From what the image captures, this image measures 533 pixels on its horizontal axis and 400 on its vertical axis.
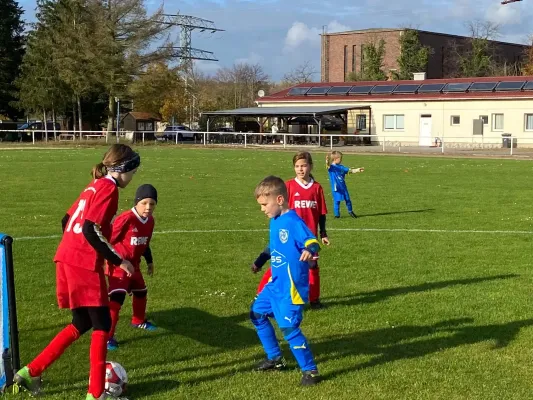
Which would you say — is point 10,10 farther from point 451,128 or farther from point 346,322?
point 346,322

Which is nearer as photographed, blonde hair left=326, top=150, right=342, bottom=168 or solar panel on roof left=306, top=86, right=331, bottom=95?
blonde hair left=326, top=150, right=342, bottom=168

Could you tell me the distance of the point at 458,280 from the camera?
356 inches

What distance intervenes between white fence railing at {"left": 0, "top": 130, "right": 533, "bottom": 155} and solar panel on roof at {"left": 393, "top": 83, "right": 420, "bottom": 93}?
12.5ft

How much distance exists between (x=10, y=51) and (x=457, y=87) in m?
43.7

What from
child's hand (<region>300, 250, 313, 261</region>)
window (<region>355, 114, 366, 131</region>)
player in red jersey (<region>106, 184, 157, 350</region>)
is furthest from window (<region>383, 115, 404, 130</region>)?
child's hand (<region>300, 250, 313, 261</region>)

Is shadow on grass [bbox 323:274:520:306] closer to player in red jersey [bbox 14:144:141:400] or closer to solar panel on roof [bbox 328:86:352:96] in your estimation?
player in red jersey [bbox 14:144:141:400]

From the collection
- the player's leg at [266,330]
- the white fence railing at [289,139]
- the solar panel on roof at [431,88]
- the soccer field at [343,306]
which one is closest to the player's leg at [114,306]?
the soccer field at [343,306]

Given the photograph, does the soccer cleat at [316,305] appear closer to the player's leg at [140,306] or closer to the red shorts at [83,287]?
the player's leg at [140,306]

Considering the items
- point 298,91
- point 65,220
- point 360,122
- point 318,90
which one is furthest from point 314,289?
point 298,91

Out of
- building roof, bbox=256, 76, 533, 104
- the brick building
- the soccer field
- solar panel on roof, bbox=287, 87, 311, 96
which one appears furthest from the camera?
the brick building

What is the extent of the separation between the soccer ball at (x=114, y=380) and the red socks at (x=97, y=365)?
0.68 ft

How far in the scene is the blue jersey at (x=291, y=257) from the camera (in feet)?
17.3

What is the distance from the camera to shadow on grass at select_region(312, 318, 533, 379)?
241 inches

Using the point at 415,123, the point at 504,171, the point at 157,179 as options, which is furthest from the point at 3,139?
the point at 504,171
